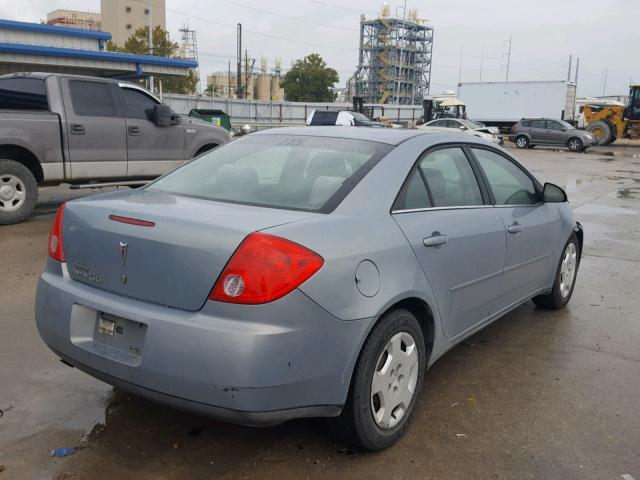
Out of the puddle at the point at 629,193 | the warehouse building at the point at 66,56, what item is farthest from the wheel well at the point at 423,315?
the warehouse building at the point at 66,56

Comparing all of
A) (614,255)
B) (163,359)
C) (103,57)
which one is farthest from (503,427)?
(103,57)

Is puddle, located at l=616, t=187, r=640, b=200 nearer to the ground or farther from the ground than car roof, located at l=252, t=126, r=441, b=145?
nearer to the ground

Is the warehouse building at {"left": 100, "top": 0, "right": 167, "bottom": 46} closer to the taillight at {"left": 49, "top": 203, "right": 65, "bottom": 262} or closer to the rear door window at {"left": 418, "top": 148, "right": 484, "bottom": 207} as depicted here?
the rear door window at {"left": 418, "top": 148, "right": 484, "bottom": 207}

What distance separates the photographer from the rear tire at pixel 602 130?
34.4 m

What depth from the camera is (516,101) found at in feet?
136

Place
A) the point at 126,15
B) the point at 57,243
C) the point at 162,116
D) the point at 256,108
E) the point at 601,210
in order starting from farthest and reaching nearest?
the point at 126,15, the point at 256,108, the point at 601,210, the point at 162,116, the point at 57,243

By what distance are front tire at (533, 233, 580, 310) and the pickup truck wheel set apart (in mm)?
6425

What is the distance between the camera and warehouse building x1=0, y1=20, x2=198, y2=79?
53.5 feet

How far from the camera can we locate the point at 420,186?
339cm

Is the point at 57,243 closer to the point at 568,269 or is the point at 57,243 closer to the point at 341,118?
the point at 568,269

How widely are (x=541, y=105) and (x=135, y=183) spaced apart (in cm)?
3699

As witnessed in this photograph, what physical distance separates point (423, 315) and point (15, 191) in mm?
6650

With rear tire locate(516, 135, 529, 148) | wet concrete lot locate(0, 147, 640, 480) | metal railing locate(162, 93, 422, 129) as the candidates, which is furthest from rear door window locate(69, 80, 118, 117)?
metal railing locate(162, 93, 422, 129)

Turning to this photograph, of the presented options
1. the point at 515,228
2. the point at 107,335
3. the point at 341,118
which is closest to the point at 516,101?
the point at 341,118
